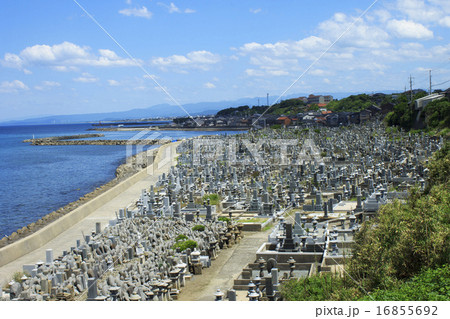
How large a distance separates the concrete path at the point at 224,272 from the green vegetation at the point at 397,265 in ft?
7.44

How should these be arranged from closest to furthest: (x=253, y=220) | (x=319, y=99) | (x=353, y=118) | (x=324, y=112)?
(x=253, y=220)
(x=353, y=118)
(x=324, y=112)
(x=319, y=99)

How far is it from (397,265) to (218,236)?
815 cm

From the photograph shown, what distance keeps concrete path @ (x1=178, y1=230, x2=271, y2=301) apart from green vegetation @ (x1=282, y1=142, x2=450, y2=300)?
227cm

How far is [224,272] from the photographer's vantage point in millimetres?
14102

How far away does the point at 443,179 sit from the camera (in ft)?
52.6

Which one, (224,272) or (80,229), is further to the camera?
(80,229)

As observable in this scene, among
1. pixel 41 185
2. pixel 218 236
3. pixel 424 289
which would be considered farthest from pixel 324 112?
pixel 424 289

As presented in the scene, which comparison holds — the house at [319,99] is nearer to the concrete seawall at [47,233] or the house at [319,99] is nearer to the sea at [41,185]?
the sea at [41,185]

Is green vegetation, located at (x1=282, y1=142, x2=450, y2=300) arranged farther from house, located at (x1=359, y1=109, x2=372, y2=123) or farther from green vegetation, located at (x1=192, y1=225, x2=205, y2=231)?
house, located at (x1=359, y1=109, x2=372, y2=123)

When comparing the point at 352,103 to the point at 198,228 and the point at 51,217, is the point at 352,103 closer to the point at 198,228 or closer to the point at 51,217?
the point at 51,217

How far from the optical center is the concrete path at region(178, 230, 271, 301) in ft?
40.2

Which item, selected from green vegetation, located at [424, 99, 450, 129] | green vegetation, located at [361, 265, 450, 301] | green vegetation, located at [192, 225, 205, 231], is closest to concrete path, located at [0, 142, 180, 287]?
green vegetation, located at [192, 225, 205, 231]

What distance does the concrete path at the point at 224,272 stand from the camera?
40.2 feet
